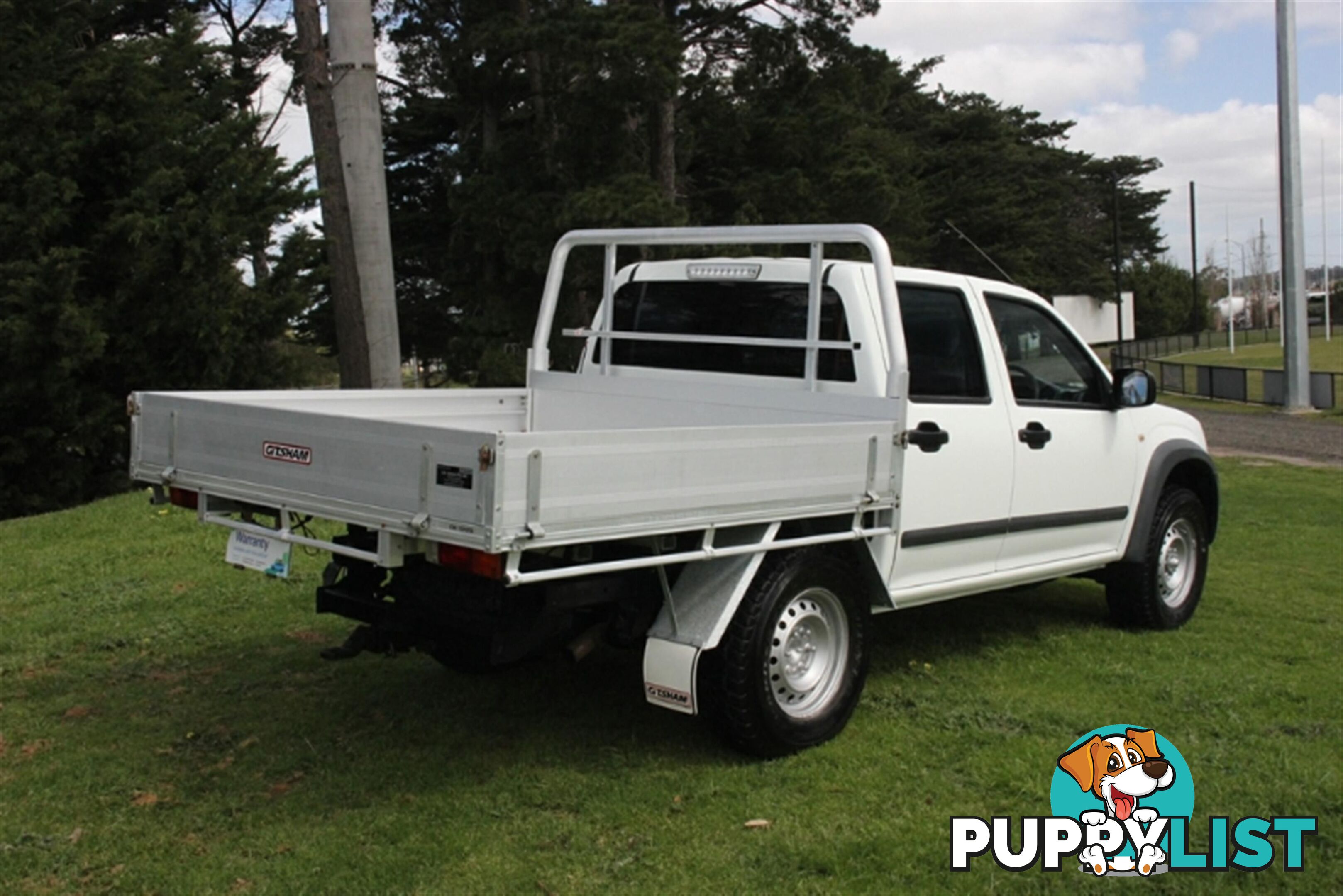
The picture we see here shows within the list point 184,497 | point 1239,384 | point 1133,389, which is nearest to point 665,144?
point 1239,384

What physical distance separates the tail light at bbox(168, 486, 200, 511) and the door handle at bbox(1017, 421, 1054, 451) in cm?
376

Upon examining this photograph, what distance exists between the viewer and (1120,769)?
16.0 ft

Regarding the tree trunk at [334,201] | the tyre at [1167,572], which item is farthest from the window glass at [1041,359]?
the tree trunk at [334,201]

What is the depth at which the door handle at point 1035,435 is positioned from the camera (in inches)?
243

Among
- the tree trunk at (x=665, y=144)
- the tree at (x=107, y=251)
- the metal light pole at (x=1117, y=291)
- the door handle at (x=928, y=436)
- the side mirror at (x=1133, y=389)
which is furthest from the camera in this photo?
the metal light pole at (x=1117, y=291)

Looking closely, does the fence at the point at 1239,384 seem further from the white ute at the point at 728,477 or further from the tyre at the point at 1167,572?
the white ute at the point at 728,477

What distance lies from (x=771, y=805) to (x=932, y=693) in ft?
5.11

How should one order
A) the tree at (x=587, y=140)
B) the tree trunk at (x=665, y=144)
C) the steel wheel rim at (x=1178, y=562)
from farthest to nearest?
the tree trunk at (x=665, y=144) → the tree at (x=587, y=140) → the steel wheel rim at (x=1178, y=562)

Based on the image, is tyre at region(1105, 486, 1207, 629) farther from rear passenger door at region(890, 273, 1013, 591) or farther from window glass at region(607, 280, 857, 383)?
window glass at region(607, 280, 857, 383)

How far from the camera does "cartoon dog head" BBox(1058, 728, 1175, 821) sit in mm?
4598

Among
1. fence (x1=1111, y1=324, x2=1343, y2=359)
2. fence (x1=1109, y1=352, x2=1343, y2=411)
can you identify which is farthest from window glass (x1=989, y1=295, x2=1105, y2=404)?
fence (x1=1111, y1=324, x2=1343, y2=359)

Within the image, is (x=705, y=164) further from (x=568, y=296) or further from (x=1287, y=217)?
(x=1287, y=217)

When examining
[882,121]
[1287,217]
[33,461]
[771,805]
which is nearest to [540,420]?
[771,805]

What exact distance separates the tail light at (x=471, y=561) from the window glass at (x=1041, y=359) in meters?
3.20
